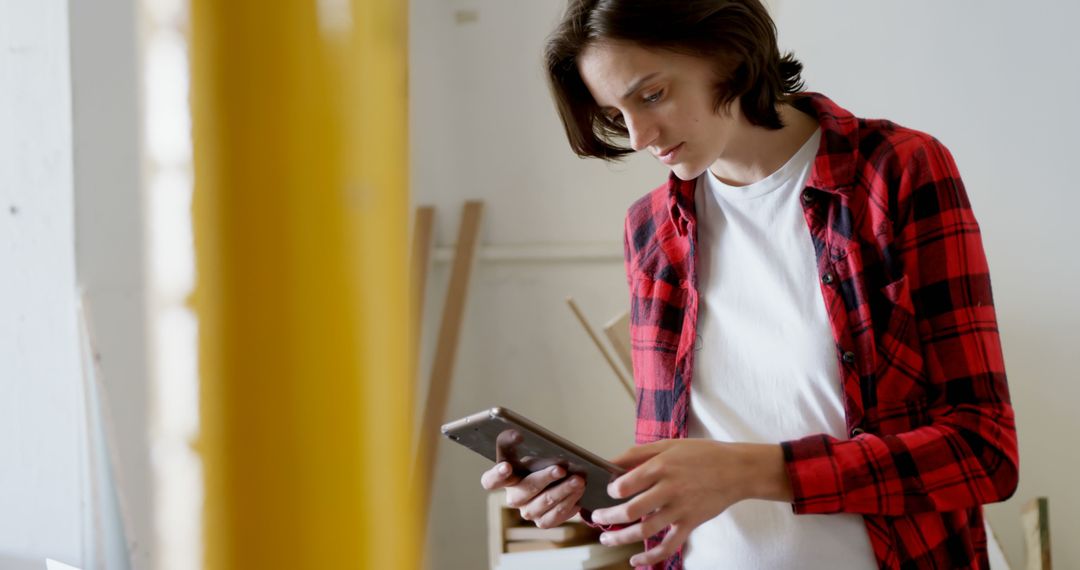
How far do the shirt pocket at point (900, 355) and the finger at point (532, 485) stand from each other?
0.94 feet

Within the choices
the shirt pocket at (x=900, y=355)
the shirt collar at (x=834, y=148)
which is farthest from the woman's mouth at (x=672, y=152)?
the shirt pocket at (x=900, y=355)

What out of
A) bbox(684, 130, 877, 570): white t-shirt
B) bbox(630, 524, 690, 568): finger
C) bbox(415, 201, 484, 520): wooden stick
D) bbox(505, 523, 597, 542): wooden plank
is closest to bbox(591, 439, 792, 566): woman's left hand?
bbox(630, 524, 690, 568): finger

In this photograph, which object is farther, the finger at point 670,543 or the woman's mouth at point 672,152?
the woman's mouth at point 672,152

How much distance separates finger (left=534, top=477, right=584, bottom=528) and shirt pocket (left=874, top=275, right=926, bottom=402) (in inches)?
10.8

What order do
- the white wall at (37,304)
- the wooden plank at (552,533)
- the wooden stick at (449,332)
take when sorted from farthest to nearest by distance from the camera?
the wooden stick at (449,332), the wooden plank at (552,533), the white wall at (37,304)

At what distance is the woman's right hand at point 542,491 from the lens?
2.72 feet

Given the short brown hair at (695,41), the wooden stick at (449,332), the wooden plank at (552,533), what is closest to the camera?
the short brown hair at (695,41)

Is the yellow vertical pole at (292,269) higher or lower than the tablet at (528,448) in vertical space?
higher

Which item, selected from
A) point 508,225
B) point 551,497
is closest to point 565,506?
point 551,497

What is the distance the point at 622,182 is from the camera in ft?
8.67

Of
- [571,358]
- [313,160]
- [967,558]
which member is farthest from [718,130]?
[571,358]

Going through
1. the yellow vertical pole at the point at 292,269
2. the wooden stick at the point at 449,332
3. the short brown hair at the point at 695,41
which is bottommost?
the wooden stick at the point at 449,332

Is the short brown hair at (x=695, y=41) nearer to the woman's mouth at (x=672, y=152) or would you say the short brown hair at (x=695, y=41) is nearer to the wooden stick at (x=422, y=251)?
the woman's mouth at (x=672, y=152)

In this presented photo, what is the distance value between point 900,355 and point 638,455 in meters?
0.24
